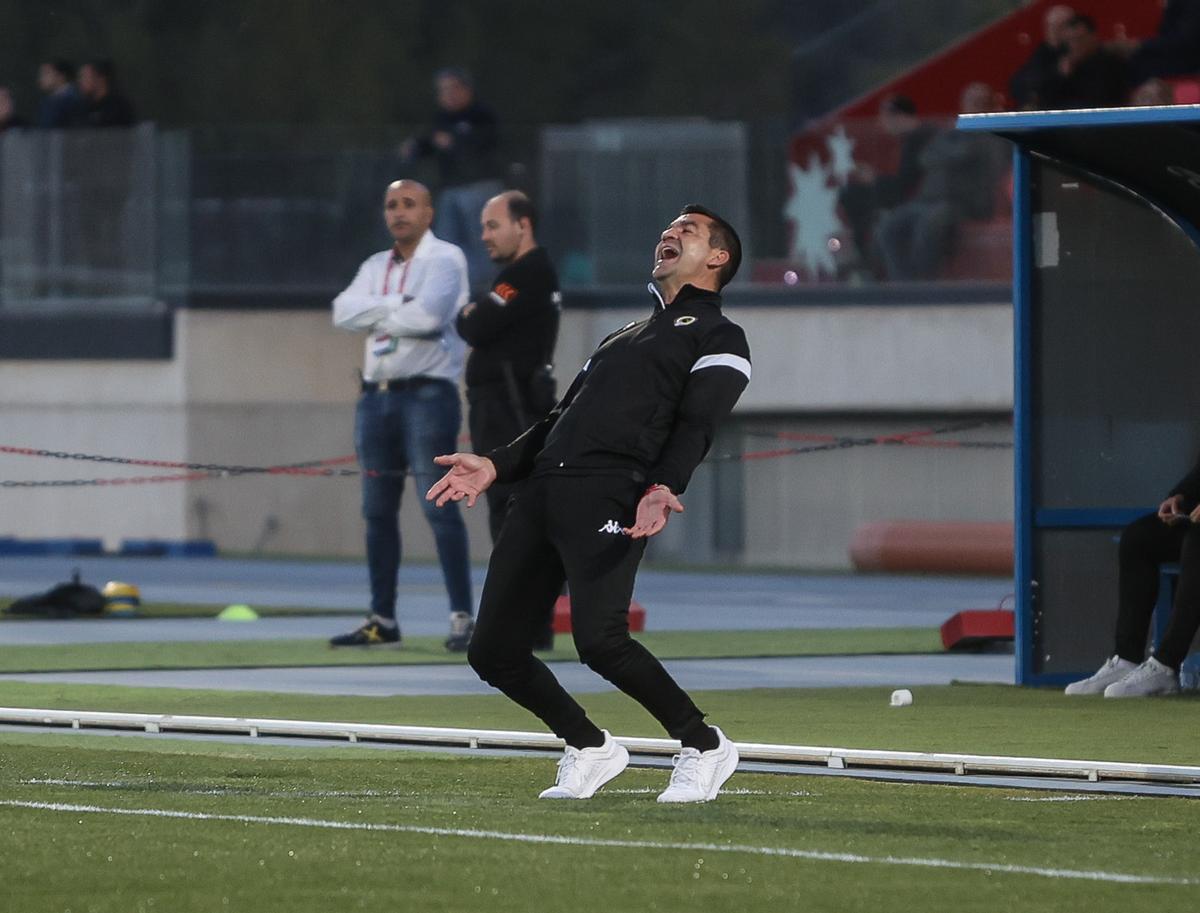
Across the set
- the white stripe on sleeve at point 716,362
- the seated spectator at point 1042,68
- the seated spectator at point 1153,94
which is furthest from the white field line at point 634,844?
the seated spectator at point 1042,68

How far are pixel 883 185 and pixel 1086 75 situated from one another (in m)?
2.93

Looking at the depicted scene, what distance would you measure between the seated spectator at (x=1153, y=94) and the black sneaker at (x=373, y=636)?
8.72m

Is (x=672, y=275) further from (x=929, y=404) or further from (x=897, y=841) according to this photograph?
(x=929, y=404)

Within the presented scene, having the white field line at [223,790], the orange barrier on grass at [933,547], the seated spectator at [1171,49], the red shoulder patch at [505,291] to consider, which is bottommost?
the orange barrier on grass at [933,547]

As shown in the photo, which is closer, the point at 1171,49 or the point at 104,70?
the point at 1171,49

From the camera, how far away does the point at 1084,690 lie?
12.8 m

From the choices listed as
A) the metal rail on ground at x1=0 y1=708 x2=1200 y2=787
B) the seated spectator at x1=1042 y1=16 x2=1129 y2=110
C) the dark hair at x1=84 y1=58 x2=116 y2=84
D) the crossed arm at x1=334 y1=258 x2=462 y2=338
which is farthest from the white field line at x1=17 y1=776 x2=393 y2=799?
the dark hair at x1=84 y1=58 x2=116 y2=84

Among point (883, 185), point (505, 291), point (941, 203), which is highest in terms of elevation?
point (883, 185)

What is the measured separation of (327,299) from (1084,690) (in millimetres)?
15523

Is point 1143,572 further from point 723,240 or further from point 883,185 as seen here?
point 883,185

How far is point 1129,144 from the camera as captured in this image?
42.0 feet

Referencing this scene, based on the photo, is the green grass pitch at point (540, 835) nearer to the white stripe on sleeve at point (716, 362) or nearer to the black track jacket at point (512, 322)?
the white stripe on sleeve at point (716, 362)

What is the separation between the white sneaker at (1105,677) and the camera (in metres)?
12.7

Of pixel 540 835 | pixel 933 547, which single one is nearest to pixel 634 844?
pixel 540 835
